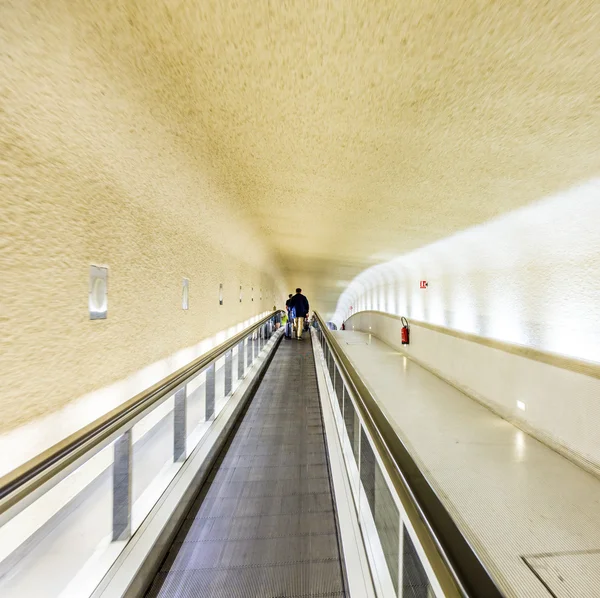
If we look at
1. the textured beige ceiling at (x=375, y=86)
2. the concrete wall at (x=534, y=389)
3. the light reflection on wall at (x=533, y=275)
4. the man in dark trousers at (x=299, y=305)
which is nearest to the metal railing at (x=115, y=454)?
the textured beige ceiling at (x=375, y=86)

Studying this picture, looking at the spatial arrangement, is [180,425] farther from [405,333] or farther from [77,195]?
[405,333]

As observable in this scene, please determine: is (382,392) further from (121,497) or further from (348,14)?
(348,14)

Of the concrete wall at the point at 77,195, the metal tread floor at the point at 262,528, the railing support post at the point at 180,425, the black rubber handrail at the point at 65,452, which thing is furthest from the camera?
the railing support post at the point at 180,425

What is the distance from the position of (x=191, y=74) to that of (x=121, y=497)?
207 cm

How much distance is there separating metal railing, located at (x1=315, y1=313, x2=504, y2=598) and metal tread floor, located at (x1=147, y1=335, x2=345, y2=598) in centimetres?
44

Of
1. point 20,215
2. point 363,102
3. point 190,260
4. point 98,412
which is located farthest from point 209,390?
point 363,102

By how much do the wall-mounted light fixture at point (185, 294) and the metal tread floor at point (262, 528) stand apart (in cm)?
143

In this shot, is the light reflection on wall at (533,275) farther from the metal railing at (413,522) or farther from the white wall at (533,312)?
→ the metal railing at (413,522)

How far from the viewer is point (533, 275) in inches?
144

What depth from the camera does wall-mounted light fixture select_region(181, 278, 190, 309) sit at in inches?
131

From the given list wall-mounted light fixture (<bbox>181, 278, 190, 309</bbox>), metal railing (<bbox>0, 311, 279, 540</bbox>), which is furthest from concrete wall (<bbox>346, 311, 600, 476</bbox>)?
wall-mounted light fixture (<bbox>181, 278, 190, 309</bbox>)

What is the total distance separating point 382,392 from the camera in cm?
495

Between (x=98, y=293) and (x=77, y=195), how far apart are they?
586 mm

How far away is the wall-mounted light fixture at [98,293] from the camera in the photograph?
6.15 feet
